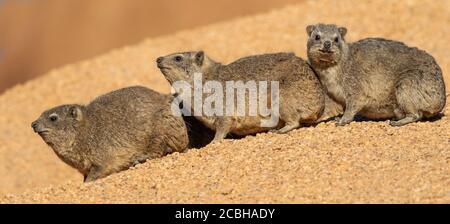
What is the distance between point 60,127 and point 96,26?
20644mm

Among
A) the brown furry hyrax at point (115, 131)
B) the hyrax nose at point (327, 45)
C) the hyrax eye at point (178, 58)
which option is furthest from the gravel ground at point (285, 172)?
the hyrax eye at point (178, 58)

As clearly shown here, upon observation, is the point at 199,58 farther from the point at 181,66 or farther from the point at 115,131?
the point at 115,131

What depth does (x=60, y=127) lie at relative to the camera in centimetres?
1294

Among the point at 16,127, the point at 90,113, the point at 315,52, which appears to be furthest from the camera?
the point at 16,127

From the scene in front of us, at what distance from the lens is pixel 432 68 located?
12.1 m

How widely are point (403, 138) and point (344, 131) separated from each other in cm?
91

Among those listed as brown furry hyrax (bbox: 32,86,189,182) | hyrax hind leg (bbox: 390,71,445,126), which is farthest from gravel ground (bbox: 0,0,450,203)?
brown furry hyrax (bbox: 32,86,189,182)

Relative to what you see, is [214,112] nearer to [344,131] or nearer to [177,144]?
[177,144]

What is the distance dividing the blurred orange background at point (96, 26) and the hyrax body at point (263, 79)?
62.2 ft

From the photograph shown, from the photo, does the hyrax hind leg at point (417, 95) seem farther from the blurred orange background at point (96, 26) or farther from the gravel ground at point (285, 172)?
the blurred orange background at point (96, 26)

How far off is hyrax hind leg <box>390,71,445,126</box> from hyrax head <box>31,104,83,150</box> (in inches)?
178

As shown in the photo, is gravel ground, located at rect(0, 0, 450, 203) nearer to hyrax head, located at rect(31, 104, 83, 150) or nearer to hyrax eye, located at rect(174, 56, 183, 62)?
hyrax head, located at rect(31, 104, 83, 150)

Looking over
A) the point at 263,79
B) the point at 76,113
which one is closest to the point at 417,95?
the point at 263,79
